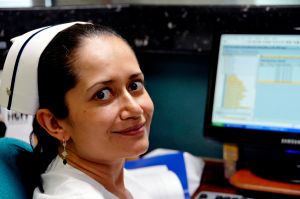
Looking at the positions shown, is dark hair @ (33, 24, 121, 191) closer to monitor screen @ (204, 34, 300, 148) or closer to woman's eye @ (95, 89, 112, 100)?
woman's eye @ (95, 89, 112, 100)

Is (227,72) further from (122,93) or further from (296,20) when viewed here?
(122,93)

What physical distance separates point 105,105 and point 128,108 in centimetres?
4

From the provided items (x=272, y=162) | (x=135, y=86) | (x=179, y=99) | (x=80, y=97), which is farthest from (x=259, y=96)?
(x=80, y=97)

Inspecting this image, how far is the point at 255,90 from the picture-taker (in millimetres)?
1373

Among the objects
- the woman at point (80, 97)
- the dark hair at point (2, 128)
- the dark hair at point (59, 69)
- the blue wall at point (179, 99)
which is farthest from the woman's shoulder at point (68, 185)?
the blue wall at point (179, 99)

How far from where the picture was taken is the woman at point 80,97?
0.79 meters

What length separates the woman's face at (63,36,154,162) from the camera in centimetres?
79

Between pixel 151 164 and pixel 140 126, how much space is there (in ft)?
1.85

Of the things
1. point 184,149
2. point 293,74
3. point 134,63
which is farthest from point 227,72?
point 134,63

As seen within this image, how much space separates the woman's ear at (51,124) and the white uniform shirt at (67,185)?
0.21 feet

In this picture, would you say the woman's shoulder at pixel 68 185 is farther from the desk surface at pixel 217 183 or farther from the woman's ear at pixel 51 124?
the desk surface at pixel 217 183

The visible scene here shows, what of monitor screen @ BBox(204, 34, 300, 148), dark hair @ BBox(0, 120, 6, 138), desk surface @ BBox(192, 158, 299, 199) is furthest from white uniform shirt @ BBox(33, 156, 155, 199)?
monitor screen @ BBox(204, 34, 300, 148)

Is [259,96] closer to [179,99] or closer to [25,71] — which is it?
[179,99]

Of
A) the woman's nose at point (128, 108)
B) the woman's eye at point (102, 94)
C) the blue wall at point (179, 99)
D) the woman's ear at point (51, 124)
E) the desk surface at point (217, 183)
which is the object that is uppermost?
the woman's eye at point (102, 94)
